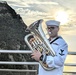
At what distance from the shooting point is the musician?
3.40 m

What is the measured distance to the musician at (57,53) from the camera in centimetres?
340

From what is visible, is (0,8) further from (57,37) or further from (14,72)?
(57,37)

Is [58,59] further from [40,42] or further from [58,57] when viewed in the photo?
[40,42]

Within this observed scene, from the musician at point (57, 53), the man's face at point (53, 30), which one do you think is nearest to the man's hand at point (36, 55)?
the musician at point (57, 53)

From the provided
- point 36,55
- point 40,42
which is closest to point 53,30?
point 40,42

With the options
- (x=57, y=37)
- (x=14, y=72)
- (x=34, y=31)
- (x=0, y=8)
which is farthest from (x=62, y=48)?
(x=0, y=8)

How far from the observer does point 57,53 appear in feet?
11.2

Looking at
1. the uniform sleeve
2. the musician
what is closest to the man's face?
the musician

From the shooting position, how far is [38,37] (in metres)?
3.54

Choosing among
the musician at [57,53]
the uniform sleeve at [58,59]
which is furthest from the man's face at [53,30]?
the uniform sleeve at [58,59]

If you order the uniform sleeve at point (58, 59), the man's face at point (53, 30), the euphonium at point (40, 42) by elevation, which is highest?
the man's face at point (53, 30)

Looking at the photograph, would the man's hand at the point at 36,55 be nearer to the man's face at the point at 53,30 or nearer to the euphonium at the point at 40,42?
the euphonium at the point at 40,42

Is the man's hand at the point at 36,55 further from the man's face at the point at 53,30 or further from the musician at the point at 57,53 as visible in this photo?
the man's face at the point at 53,30

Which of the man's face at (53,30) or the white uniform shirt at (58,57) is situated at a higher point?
the man's face at (53,30)
